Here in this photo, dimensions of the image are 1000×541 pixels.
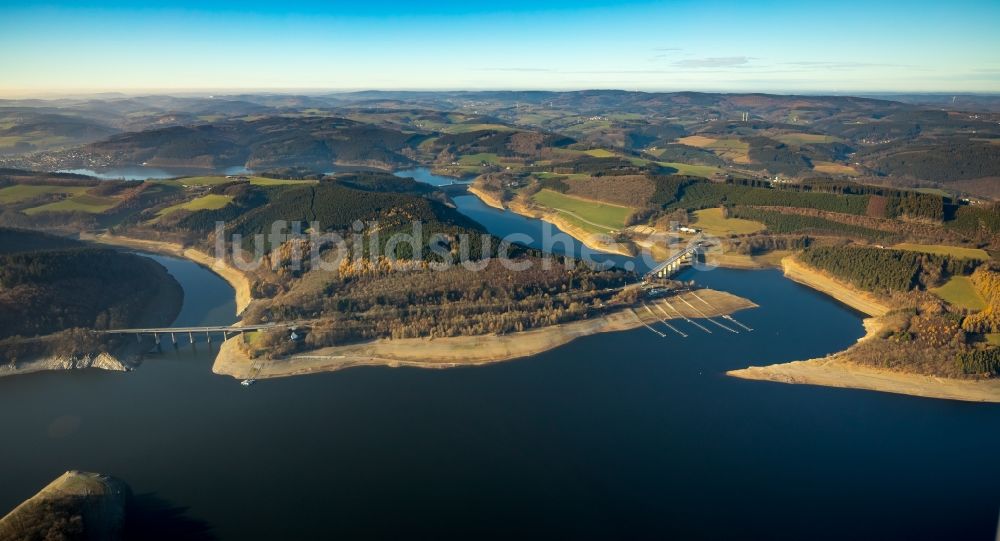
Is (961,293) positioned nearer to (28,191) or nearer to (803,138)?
(28,191)

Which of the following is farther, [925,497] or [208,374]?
[208,374]

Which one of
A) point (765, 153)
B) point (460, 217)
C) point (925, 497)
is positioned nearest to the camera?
point (925, 497)

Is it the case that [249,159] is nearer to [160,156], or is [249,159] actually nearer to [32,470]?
[160,156]

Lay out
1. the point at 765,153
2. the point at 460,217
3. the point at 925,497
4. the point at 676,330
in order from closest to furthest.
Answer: the point at 925,497 < the point at 676,330 < the point at 460,217 < the point at 765,153

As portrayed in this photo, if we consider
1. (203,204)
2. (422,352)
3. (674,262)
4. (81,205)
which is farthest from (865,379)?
(81,205)

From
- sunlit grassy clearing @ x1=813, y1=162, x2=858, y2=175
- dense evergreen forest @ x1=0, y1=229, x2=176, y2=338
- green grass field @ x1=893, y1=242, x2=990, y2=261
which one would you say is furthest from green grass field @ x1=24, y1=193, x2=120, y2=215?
sunlit grassy clearing @ x1=813, y1=162, x2=858, y2=175

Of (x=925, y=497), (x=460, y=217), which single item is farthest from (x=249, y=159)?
(x=925, y=497)
